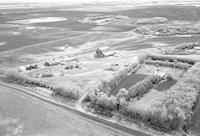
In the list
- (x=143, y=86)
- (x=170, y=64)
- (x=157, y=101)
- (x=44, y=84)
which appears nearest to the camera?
(x=157, y=101)

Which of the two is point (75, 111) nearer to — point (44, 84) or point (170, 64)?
point (44, 84)

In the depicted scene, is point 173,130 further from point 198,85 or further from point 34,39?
point 34,39

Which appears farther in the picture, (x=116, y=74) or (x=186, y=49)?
(x=186, y=49)

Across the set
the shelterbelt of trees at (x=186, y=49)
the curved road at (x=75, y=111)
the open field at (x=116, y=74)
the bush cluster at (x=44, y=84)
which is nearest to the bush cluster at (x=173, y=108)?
the open field at (x=116, y=74)

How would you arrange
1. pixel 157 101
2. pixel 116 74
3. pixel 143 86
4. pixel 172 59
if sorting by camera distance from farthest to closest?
pixel 172 59 → pixel 116 74 → pixel 143 86 → pixel 157 101

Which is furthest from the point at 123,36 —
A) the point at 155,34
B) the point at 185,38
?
the point at 185,38

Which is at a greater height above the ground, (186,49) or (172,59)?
(186,49)

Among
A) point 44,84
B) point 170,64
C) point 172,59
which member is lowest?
point 44,84

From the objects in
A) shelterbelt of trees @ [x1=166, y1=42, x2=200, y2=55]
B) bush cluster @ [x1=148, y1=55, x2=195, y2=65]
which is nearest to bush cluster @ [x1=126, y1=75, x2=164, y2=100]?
bush cluster @ [x1=148, y1=55, x2=195, y2=65]

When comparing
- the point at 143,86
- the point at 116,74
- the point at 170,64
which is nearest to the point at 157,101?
the point at 143,86

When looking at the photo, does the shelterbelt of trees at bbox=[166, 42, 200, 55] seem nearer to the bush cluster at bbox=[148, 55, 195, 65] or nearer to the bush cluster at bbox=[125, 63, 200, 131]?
the bush cluster at bbox=[148, 55, 195, 65]
